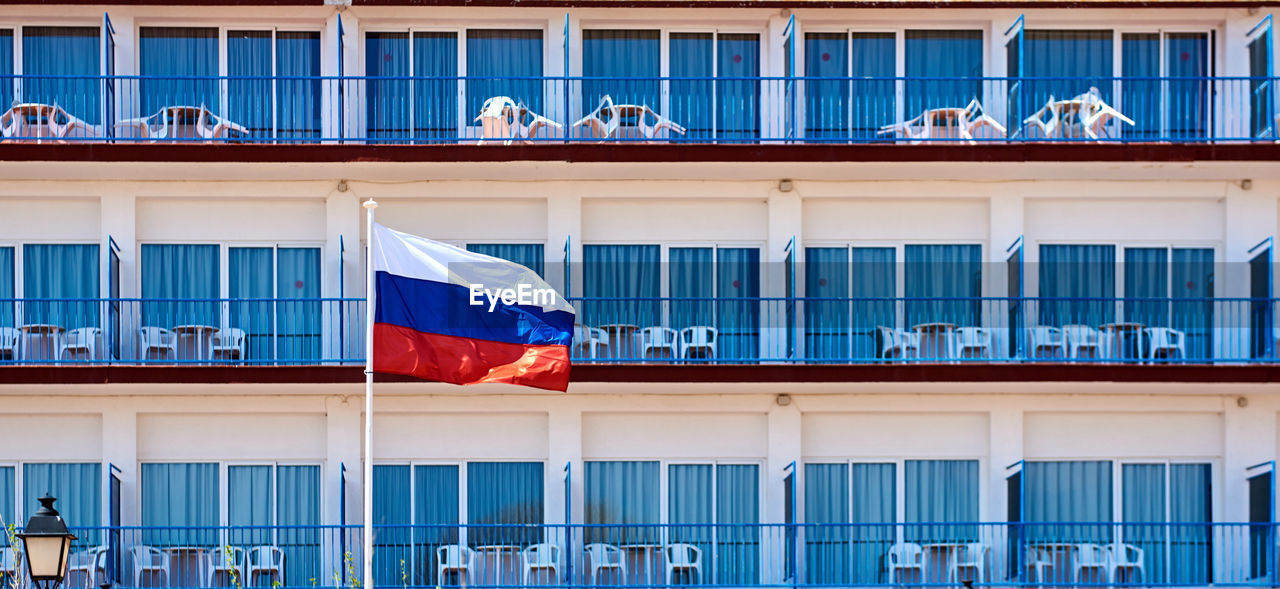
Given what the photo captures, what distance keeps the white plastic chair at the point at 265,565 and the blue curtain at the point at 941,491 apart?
785cm

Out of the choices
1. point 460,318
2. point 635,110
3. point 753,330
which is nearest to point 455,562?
point 753,330

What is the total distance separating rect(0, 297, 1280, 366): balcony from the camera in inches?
1065

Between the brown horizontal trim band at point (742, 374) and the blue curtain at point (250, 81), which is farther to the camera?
the blue curtain at point (250, 81)

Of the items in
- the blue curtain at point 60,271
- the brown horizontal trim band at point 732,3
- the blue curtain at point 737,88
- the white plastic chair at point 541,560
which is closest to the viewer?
the white plastic chair at point 541,560

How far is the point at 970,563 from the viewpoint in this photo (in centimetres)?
2681

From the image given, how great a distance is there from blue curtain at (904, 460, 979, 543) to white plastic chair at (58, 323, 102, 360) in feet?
34.0

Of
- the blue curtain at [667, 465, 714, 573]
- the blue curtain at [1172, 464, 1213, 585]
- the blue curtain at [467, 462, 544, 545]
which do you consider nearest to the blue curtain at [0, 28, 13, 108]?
the blue curtain at [467, 462, 544, 545]

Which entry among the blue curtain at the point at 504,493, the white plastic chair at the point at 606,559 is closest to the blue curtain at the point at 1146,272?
the white plastic chair at the point at 606,559

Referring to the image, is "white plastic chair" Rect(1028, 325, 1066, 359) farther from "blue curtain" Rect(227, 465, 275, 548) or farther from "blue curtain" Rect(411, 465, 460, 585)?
"blue curtain" Rect(227, 465, 275, 548)

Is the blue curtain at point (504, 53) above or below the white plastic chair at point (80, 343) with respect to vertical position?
above

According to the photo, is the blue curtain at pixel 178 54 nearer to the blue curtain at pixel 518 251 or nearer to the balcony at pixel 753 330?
the balcony at pixel 753 330

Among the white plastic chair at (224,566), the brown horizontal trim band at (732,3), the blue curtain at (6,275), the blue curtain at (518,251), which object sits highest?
the brown horizontal trim band at (732,3)

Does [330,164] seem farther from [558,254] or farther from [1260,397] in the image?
[1260,397]

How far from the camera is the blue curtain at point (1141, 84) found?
28.2 meters
